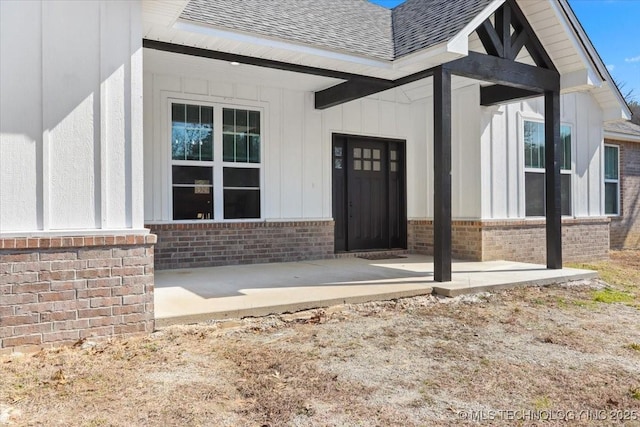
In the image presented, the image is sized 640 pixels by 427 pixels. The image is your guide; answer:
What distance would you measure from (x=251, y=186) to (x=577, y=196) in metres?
7.46

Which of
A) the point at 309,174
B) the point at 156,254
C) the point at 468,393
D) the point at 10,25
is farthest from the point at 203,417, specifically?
the point at 309,174

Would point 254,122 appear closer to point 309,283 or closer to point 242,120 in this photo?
point 242,120

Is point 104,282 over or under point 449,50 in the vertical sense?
under

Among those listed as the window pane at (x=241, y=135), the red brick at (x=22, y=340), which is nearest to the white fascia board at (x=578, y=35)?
the window pane at (x=241, y=135)

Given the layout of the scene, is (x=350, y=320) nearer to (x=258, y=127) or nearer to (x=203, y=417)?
(x=203, y=417)

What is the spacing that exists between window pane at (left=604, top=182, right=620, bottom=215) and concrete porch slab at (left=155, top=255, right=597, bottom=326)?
6.32m

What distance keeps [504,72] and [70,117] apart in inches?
232

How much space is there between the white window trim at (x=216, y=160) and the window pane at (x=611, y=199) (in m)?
9.92

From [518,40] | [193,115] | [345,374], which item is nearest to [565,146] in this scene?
[518,40]

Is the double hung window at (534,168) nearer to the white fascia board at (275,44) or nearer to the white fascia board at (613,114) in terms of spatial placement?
the white fascia board at (613,114)

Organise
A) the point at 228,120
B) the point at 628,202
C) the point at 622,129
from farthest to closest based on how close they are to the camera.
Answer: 1. the point at 628,202
2. the point at 622,129
3. the point at 228,120

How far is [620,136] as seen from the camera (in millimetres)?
13242

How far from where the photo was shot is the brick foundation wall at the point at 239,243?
7.90m

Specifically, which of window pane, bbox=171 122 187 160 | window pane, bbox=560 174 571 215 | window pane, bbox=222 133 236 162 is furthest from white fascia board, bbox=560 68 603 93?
window pane, bbox=171 122 187 160
